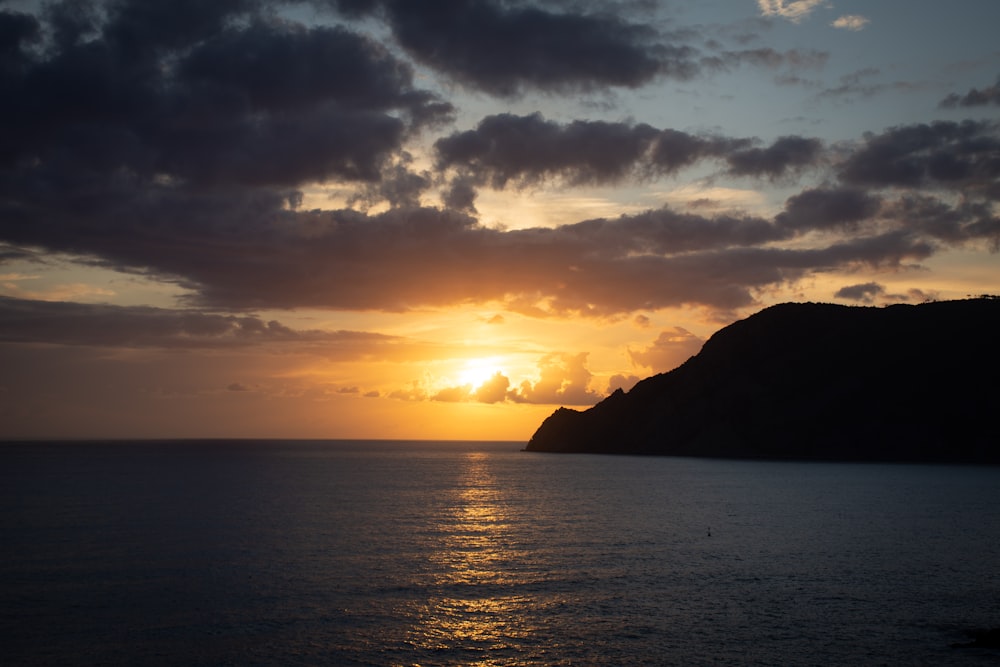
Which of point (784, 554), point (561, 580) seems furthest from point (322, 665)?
point (784, 554)

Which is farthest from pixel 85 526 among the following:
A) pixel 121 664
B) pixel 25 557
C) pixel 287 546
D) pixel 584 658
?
pixel 584 658

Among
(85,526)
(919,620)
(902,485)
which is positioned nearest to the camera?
(919,620)

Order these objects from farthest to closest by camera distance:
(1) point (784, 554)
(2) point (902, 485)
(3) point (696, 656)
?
(2) point (902, 485) < (1) point (784, 554) < (3) point (696, 656)

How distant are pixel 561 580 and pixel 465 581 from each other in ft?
23.3

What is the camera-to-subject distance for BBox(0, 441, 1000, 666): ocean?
39875mm

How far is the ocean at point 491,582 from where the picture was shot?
39.9 metres

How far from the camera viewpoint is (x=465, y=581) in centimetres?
5600

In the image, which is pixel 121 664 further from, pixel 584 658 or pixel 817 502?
pixel 817 502

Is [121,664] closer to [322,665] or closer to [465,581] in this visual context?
[322,665]

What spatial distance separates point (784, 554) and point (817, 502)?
172ft

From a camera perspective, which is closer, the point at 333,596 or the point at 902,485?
the point at 333,596

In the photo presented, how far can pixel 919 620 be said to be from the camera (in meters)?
46.2

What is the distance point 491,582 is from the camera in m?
55.7

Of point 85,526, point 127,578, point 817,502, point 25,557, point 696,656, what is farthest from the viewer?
point 817,502
